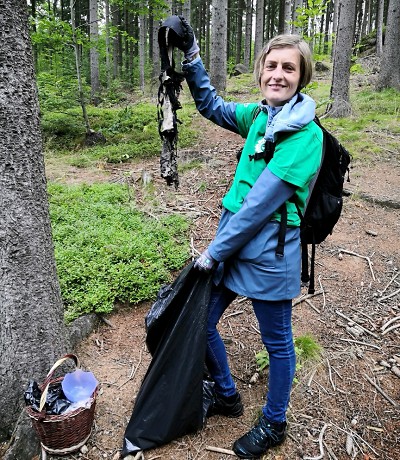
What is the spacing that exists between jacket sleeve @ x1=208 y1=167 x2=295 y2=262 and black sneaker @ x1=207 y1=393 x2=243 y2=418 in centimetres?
120

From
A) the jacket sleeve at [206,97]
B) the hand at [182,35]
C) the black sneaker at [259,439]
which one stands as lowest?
the black sneaker at [259,439]

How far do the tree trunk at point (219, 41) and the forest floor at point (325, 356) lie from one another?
5127 mm

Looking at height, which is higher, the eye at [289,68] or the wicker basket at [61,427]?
the eye at [289,68]

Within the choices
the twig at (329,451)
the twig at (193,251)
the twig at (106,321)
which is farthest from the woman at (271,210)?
the twig at (193,251)

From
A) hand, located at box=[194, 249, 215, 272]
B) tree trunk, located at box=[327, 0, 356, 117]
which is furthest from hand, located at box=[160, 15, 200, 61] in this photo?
tree trunk, located at box=[327, 0, 356, 117]

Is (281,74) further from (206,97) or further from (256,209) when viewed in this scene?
(256,209)

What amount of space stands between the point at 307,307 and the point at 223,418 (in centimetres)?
158

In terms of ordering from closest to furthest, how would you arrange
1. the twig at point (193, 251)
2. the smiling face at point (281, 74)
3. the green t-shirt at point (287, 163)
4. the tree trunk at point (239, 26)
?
the green t-shirt at point (287, 163)
the smiling face at point (281, 74)
the twig at point (193, 251)
the tree trunk at point (239, 26)

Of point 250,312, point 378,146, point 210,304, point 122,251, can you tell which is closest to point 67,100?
point 122,251

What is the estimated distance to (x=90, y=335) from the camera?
3426 mm

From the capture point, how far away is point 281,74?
1963mm

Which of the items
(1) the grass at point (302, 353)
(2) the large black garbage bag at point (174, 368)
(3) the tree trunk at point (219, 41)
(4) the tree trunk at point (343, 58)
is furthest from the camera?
(3) the tree trunk at point (219, 41)

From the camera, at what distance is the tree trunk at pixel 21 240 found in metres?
2.11

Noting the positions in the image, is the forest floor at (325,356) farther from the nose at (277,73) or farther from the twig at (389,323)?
the nose at (277,73)
